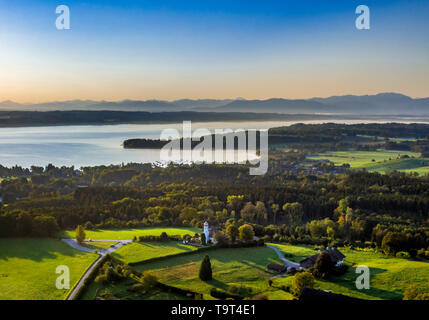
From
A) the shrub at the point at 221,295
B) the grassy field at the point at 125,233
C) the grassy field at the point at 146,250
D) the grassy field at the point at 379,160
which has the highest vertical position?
the grassy field at the point at 379,160

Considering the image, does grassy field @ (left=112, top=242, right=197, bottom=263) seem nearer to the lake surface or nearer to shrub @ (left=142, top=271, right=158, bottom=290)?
shrub @ (left=142, top=271, right=158, bottom=290)

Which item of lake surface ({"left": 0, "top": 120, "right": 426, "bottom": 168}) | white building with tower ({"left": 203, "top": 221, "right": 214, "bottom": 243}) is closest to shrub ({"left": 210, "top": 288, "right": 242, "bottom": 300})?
white building with tower ({"left": 203, "top": 221, "right": 214, "bottom": 243})

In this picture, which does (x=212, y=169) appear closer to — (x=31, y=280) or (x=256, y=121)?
(x=31, y=280)

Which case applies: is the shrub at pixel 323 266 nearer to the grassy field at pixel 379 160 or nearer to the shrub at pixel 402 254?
the shrub at pixel 402 254

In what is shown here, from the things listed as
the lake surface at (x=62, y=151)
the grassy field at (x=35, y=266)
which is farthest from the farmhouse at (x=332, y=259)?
the lake surface at (x=62, y=151)
